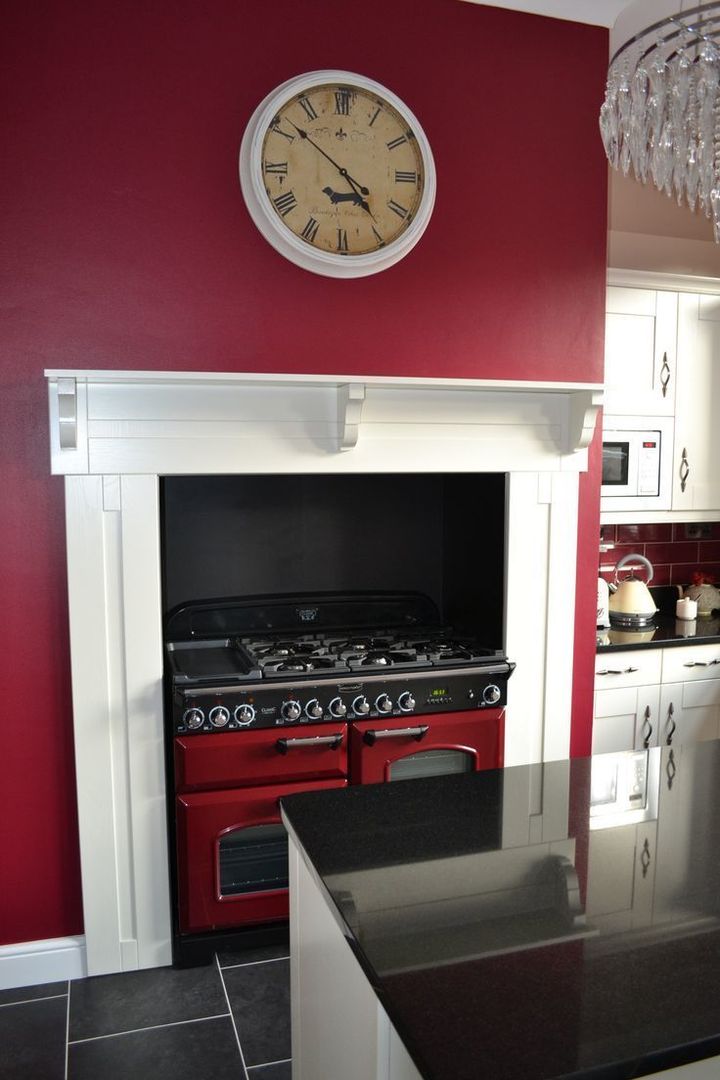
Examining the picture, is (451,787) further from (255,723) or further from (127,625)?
(127,625)

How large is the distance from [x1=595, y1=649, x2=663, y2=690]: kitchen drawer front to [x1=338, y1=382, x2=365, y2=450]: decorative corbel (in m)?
1.50

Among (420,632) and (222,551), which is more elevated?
(222,551)

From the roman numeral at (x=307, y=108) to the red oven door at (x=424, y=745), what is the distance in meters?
1.86

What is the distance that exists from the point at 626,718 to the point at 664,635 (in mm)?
402

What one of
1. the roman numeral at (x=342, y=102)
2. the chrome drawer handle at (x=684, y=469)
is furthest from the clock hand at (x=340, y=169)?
the chrome drawer handle at (x=684, y=469)

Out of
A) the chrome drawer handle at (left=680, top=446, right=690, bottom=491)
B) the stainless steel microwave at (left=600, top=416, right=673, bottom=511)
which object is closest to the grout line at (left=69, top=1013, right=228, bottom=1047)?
the stainless steel microwave at (left=600, top=416, right=673, bottom=511)

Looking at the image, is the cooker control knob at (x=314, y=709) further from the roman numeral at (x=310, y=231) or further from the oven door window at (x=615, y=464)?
the oven door window at (x=615, y=464)

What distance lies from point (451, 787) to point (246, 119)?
2022mm

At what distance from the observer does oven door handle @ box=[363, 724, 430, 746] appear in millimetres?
2672

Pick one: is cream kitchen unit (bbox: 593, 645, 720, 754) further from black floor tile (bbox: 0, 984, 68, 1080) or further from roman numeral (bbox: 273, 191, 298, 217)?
black floor tile (bbox: 0, 984, 68, 1080)

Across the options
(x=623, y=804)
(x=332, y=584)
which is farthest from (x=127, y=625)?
(x=623, y=804)

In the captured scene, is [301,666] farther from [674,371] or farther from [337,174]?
[674,371]

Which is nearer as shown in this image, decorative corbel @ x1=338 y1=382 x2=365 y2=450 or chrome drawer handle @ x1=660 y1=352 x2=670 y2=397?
decorative corbel @ x1=338 y1=382 x2=365 y2=450

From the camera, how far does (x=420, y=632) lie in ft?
10.4
